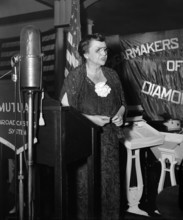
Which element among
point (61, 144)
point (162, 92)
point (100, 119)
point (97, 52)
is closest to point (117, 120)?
point (100, 119)

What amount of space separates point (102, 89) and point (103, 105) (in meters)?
0.12

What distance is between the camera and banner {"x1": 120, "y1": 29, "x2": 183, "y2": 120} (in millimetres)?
2976

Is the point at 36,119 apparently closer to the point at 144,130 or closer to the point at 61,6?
the point at 144,130

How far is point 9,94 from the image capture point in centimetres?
168

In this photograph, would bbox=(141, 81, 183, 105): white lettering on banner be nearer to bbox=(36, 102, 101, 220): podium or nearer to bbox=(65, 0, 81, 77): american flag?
bbox=(65, 0, 81, 77): american flag

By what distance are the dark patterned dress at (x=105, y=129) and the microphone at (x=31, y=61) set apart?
0.60 metres

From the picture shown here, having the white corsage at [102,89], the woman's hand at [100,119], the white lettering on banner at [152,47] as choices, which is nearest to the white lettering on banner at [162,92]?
the white lettering on banner at [152,47]

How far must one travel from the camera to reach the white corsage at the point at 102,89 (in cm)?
209

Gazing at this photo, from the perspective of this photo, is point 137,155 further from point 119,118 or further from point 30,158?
point 30,158

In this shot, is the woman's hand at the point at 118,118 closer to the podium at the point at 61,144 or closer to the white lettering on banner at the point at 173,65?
the podium at the point at 61,144

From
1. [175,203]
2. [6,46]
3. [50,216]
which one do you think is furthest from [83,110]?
[6,46]

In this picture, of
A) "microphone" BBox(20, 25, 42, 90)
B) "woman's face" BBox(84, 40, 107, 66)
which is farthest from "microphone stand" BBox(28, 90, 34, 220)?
"woman's face" BBox(84, 40, 107, 66)

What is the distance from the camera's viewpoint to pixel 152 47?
3.11 m

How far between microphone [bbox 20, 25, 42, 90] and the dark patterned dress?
601mm
